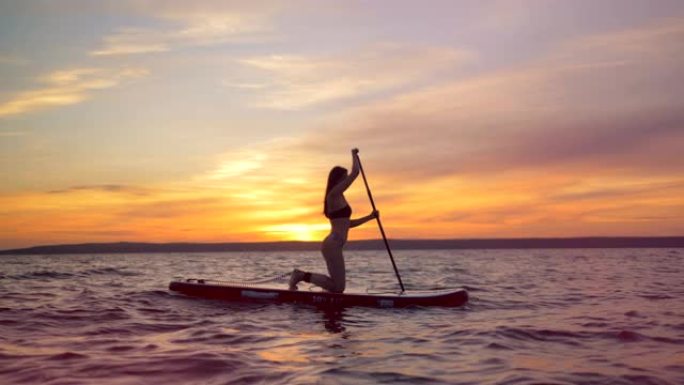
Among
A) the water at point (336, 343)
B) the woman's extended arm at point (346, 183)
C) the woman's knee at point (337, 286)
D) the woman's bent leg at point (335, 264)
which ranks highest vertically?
the woman's extended arm at point (346, 183)

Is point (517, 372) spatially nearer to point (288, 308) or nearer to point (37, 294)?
point (288, 308)

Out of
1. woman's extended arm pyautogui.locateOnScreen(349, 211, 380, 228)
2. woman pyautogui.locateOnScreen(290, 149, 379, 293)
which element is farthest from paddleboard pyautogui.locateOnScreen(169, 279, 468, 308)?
woman's extended arm pyautogui.locateOnScreen(349, 211, 380, 228)

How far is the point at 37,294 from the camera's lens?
54.7 feet

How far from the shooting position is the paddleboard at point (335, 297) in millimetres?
12438

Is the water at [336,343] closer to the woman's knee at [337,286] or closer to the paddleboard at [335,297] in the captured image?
the paddleboard at [335,297]

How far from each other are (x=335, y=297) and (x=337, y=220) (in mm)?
1701

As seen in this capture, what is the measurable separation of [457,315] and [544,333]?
96.9 inches

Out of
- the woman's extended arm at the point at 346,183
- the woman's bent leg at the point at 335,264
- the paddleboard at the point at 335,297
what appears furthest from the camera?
the paddleboard at the point at 335,297

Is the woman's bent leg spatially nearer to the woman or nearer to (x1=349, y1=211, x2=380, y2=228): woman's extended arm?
the woman

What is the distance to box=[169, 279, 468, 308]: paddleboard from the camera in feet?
40.8

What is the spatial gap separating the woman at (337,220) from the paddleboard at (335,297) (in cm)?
29

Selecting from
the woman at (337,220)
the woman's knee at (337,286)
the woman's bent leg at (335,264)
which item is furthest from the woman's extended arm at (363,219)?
the woman's knee at (337,286)

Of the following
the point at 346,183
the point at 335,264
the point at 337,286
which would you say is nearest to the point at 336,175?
the point at 346,183

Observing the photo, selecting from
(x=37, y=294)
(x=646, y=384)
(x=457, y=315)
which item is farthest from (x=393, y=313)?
(x=37, y=294)
